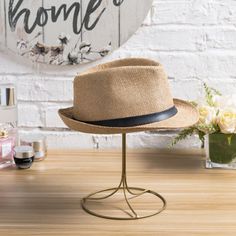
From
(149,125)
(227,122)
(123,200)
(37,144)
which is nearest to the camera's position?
(149,125)

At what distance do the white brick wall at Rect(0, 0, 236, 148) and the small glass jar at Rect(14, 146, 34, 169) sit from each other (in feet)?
0.62

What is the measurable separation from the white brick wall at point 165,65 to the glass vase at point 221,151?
18 cm

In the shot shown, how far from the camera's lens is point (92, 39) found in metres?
1.16

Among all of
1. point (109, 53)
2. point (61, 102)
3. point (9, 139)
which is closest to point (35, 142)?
point (9, 139)

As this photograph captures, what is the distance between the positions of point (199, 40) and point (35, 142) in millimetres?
467

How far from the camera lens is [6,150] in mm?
1077

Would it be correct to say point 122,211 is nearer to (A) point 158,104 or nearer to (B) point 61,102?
(A) point 158,104

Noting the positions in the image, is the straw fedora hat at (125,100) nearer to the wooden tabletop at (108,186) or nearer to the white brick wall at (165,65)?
the wooden tabletop at (108,186)

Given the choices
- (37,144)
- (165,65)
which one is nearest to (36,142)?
(37,144)

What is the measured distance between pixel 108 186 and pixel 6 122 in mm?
335

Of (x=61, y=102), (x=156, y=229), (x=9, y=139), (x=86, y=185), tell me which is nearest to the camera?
(x=156, y=229)

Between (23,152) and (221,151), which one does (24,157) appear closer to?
(23,152)

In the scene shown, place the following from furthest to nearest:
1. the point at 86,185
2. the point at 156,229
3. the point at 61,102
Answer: the point at 61,102 < the point at 86,185 < the point at 156,229

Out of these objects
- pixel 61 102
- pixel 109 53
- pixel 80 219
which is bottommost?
pixel 80 219
